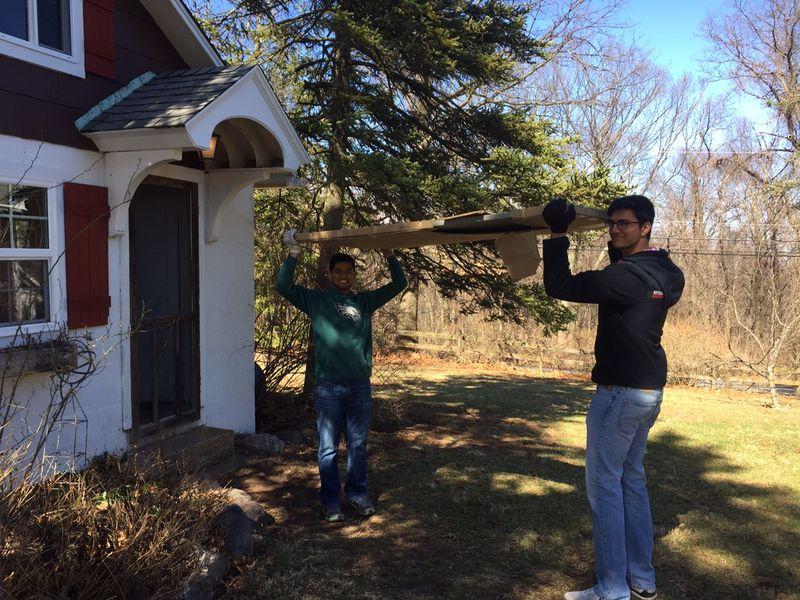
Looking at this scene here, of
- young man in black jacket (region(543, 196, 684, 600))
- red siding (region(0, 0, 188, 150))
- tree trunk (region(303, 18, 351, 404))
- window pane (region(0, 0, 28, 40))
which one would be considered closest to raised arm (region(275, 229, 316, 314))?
red siding (region(0, 0, 188, 150))

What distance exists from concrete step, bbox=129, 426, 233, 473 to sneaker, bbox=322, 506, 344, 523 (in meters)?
1.28

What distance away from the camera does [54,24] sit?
496 cm

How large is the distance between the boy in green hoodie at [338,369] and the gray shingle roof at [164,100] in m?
1.31

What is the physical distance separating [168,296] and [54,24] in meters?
2.88

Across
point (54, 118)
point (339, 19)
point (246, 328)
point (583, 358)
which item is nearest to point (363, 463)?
point (246, 328)

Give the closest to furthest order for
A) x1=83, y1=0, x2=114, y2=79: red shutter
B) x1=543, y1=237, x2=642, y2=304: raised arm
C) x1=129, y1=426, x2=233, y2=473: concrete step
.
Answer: x1=543, y1=237, x2=642, y2=304: raised arm, x1=83, y1=0, x2=114, y2=79: red shutter, x1=129, y1=426, x2=233, y2=473: concrete step

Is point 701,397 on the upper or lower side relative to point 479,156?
lower

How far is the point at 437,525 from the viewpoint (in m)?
4.74

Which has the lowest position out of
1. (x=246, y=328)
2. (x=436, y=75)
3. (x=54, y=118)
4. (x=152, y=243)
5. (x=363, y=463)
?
(x=363, y=463)

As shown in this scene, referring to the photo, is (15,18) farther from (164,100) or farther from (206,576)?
(206,576)

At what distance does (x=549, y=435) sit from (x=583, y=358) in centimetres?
918

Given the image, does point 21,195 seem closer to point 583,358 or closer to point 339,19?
point 339,19

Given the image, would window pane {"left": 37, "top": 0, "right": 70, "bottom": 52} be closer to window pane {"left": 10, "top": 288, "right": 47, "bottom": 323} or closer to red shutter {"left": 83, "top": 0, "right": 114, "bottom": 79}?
red shutter {"left": 83, "top": 0, "right": 114, "bottom": 79}

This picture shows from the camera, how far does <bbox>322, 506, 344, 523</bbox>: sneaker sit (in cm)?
475
